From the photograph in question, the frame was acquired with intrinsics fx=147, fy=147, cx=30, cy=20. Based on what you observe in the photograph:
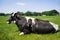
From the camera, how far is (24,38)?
8.54 meters

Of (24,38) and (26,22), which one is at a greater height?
(26,22)

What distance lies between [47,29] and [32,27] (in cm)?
100

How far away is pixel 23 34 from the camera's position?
9586 mm

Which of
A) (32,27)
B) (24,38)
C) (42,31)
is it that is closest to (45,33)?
(42,31)

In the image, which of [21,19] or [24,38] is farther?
[21,19]

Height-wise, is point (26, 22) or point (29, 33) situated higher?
point (26, 22)

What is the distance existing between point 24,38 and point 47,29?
189 centimetres

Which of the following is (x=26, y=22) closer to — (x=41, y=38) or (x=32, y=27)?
(x=32, y=27)

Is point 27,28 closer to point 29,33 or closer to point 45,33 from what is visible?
point 29,33

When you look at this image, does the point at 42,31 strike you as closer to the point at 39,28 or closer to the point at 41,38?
the point at 39,28

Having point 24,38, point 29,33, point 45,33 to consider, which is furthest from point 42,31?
point 24,38

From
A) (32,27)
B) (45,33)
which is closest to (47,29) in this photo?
(45,33)

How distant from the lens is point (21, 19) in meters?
10.2

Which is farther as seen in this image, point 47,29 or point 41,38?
point 47,29
